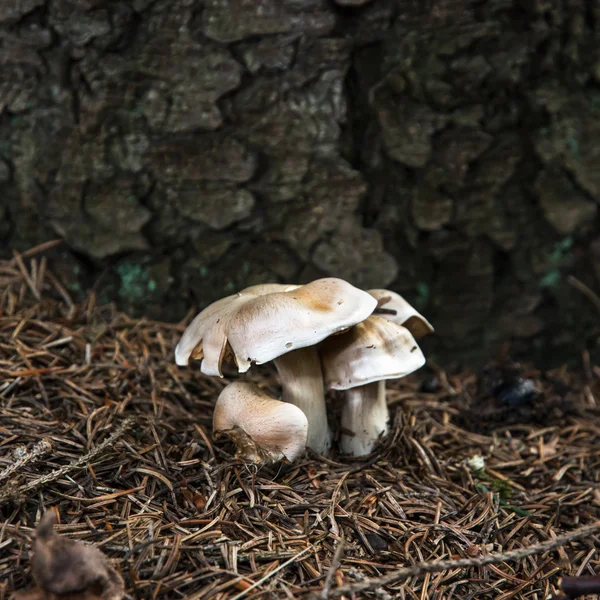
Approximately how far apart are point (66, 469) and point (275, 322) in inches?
29.9

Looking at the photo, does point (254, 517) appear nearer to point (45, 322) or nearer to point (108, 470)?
point (108, 470)

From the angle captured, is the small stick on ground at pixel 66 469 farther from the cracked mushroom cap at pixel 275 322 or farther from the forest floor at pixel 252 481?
the cracked mushroom cap at pixel 275 322

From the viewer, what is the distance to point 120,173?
9.43ft

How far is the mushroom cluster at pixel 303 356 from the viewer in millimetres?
1905

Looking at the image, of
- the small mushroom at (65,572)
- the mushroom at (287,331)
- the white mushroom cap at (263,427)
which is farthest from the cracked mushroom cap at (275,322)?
the small mushroom at (65,572)

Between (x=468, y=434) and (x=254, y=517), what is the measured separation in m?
1.17

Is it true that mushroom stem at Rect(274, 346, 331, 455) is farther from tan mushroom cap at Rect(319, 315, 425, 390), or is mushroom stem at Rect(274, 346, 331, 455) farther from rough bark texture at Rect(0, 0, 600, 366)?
rough bark texture at Rect(0, 0, 600, 366)

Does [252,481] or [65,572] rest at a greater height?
[65,572]

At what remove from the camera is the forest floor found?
5.37 ft

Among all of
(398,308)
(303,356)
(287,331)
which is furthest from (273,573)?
(398,308)

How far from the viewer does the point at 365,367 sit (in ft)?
6.89

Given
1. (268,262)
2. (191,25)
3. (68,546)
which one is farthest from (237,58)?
(68,546)

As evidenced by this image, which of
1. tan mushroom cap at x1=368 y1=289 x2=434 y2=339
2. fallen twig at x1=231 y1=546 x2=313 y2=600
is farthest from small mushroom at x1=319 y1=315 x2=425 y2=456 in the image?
fallen twig at x1=231 y1=546 x2=313 y2=600

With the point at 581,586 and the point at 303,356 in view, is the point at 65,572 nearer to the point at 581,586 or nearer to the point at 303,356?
the point at 303,356
